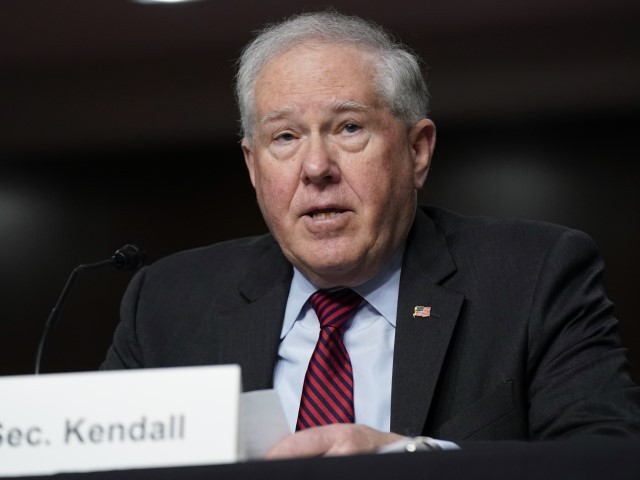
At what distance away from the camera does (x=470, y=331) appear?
6.86ft

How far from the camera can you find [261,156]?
2.25 m

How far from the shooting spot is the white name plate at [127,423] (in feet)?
3.91

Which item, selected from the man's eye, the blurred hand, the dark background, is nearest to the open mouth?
the man's eye

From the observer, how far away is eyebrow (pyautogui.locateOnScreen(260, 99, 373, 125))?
216 cm

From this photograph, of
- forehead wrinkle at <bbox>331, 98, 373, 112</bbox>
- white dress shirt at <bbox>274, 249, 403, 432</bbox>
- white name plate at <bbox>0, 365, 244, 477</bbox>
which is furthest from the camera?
forehead wrinkle at <bbox>331, 98, 373, 112</bbox>

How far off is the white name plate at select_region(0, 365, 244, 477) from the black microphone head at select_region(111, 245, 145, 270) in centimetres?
89

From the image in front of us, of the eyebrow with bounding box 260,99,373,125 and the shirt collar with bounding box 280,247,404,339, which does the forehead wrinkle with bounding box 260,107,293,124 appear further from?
the shirt collar with bounding box 280,247,404,339

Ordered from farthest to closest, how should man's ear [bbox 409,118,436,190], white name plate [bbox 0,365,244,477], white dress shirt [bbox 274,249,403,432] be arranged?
man's ear [bbox 409,118,436,190], white dress shirt [bbox 274,249,403,432], white name plate [bbox 0,365,244,477]

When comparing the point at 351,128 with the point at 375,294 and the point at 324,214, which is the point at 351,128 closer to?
the point at 324,214

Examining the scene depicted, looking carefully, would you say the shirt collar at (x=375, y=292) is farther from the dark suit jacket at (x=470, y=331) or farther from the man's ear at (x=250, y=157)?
the man's ear at (x=250, y=157)

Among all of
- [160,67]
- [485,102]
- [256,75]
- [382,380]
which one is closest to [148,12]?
[160,67]

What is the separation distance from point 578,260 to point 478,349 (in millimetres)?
279

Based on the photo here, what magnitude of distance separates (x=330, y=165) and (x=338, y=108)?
13 centimetres

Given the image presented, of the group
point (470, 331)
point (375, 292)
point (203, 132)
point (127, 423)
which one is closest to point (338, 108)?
point (375, 292)
